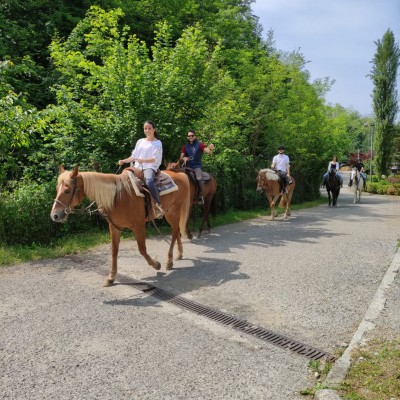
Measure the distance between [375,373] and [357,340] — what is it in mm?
643

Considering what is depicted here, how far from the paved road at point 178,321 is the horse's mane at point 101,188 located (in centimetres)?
136

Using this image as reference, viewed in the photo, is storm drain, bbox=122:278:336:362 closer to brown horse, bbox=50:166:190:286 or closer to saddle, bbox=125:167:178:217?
brown horse, bbox=50:166:190:286

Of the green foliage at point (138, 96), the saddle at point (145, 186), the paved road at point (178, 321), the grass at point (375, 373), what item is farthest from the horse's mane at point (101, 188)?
the grass at point (375, 373)

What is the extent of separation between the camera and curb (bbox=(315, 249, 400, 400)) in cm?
290

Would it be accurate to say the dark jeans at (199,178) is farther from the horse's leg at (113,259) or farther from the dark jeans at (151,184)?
the horse's leg at (113,259)

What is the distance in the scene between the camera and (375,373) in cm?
319

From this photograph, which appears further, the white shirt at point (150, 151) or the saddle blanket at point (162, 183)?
the white shirt at point (150, 151)

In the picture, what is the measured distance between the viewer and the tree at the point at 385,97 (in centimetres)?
3947

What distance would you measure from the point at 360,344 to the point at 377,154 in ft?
135

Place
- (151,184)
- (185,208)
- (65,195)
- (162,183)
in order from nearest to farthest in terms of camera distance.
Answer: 1. (65,195)
2. (151,184)
3. (162,183)
4. (185,208)

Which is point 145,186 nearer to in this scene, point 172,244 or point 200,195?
point 172,244

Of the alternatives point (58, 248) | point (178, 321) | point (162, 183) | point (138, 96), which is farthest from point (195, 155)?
point (178, 321)

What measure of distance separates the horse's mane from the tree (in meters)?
39.9

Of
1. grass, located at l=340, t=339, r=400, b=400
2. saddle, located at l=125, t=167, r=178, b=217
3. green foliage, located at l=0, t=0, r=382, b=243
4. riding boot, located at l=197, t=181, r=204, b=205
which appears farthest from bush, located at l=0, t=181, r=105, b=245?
grass, located at l=340, t=339, r=400, b=400
